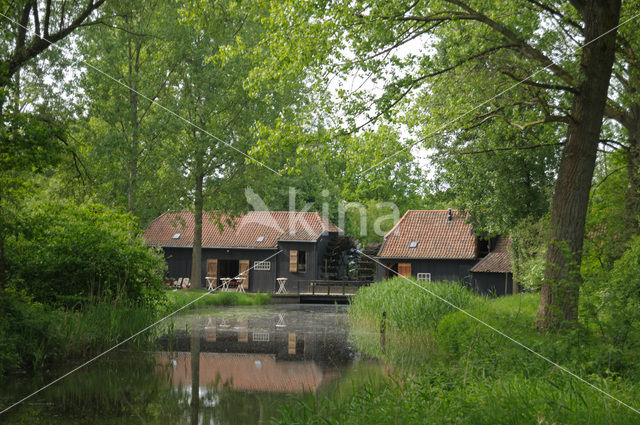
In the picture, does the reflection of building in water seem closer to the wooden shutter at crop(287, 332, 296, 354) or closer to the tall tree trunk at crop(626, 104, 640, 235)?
the wooden shutter at crop(287, 332, 296, 354)

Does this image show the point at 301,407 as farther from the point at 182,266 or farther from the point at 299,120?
the point at 182,266

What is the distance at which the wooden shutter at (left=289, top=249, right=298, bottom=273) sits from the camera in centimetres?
3297

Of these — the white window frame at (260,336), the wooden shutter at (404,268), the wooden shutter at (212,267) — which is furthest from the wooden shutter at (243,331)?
the wooden shutter at (212,267)

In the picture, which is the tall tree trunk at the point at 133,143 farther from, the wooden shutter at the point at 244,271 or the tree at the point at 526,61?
the tree at the point at 526,61

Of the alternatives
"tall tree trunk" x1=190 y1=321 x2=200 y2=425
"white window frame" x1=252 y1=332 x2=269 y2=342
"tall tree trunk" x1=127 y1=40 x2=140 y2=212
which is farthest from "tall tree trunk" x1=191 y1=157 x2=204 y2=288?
"white window frame" x1=252 y1=332 x2=269 y2=342

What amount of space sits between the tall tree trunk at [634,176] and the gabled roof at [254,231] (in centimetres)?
1994

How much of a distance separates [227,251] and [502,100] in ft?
82.7

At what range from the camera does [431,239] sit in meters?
31.4

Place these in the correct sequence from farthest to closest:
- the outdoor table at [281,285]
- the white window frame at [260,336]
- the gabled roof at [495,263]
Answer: the outdoor table at [281,285], the gabled roof at [495,263], the white window frame at [260,336]

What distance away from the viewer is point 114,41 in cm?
2320

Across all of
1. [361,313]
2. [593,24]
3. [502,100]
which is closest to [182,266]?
[361,313]

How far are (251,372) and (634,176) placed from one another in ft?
30.8

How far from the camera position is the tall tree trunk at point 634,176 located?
13242mm

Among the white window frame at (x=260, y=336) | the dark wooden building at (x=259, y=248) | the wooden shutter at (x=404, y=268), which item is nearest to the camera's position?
the white window frame at (x=260, y=336)
